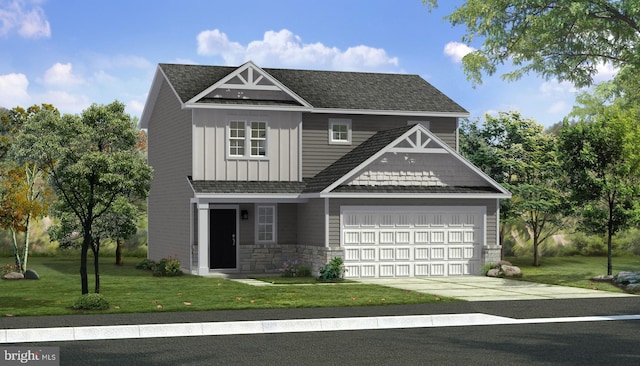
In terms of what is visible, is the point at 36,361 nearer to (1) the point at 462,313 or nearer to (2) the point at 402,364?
(2) the point at 402,364

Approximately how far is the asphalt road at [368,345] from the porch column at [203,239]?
10.8 meters

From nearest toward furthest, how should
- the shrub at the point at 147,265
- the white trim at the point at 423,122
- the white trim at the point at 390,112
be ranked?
1. the white trim at the point at 390,112
2. the shrub at the point at 147,265
3. the white trim at the point at 423,122

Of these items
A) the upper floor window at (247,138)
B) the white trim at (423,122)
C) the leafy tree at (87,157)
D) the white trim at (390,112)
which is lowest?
the leafy tree at (87,157)

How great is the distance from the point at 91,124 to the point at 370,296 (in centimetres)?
791

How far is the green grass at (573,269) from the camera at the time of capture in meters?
26.4

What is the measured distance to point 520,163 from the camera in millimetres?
35594

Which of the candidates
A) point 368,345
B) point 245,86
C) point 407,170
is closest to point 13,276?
point 245,86

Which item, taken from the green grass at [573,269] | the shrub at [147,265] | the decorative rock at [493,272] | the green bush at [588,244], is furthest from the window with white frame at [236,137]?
the green bush at [588,244]

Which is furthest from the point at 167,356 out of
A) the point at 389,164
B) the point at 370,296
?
the point at 389,164

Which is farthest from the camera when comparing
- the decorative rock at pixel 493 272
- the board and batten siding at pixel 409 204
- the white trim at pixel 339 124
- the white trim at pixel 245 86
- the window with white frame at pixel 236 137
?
the white trim at pixel 339 124

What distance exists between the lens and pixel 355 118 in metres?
32.8

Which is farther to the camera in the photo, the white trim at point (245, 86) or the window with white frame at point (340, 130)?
the window with white frame at point (340, 130)

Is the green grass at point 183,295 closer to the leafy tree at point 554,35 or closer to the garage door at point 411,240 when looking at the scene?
the garage door at point 411,240

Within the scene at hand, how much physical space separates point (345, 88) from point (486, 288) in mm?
12489
